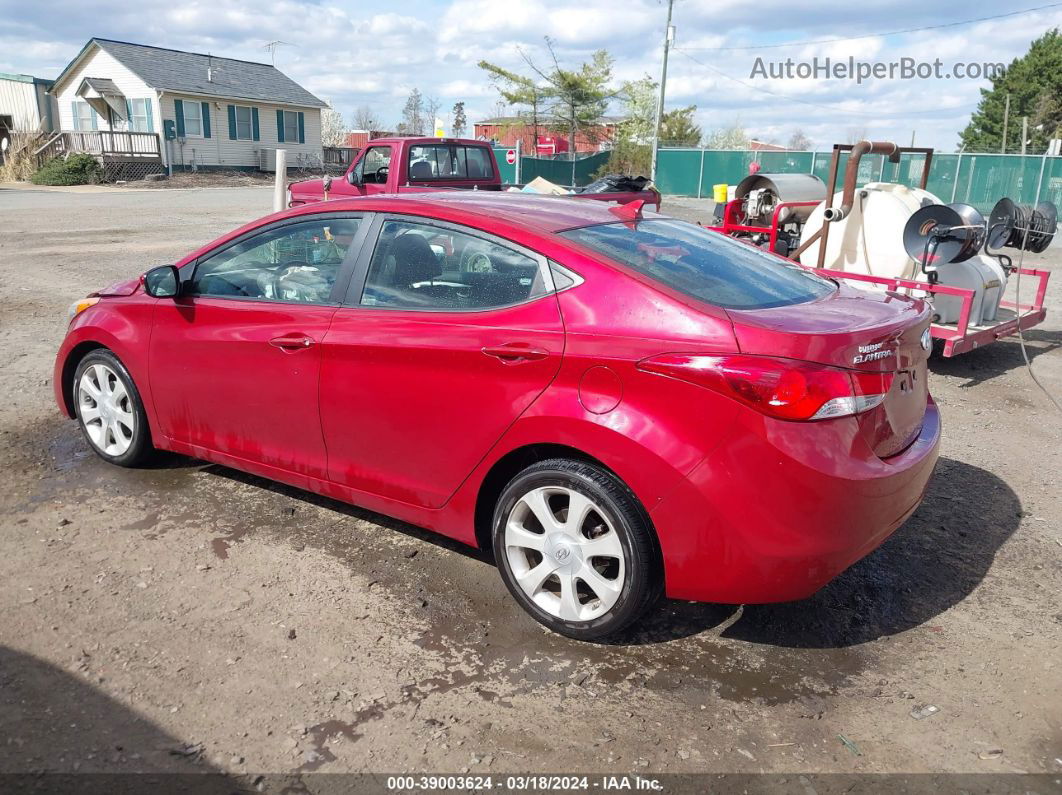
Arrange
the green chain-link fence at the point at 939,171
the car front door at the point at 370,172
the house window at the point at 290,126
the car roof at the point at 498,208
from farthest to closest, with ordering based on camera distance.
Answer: the house window at the point at 290,126, the green chain-link fence at the point at 939,171, the car front door at the point at 370,172, the car roof at the point at 498,208

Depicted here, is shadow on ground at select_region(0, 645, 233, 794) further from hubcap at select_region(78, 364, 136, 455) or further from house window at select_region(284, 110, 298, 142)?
house window at select_region(284, 110, 298, 142)

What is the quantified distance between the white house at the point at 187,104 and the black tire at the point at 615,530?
4277 cm

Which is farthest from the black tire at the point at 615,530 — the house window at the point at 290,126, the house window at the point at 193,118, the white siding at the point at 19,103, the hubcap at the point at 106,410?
the white siding at the point at 19,103

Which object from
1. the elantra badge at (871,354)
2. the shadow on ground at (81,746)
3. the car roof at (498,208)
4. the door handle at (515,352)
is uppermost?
the car roof at (498,208)

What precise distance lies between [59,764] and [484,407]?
178cm

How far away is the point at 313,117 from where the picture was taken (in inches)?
1870

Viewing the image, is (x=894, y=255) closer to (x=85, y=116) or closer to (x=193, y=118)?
(x=193, y=118)

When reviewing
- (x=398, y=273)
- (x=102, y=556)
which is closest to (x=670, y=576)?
(x=398, y=273)

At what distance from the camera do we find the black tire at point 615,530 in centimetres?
302

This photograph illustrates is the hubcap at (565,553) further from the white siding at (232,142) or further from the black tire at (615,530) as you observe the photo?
the white siding at (232,142)

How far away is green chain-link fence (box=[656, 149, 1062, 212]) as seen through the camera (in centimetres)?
2512

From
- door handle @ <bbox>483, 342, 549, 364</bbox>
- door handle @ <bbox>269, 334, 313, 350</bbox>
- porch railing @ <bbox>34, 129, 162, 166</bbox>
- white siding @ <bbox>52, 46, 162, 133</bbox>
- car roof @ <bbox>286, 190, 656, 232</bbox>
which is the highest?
white siding @ <bbox>52, 46, 162, 133</bbox>

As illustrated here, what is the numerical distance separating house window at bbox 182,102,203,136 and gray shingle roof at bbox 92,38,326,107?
748 mm

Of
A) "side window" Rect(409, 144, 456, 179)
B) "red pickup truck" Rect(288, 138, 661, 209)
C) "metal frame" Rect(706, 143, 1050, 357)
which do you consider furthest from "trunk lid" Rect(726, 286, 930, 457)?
"side window" Rect(409, 144, 456, 179)
